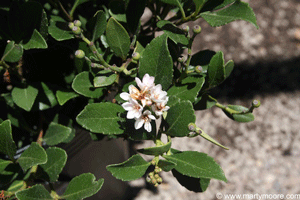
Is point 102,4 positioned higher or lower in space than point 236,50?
higher

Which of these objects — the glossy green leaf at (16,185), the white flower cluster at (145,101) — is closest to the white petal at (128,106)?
the white flower cluster at (145,101)

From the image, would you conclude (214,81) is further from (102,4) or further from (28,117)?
(28,117)

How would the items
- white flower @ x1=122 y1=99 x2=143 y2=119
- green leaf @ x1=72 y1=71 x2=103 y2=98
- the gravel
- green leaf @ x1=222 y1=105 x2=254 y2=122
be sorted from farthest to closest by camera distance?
the gravel
green leaf @ x1=222 y1=105 x2=254 y2=122
green leaf @ x1=72 y1=71 x2=103 y2=98
white flower @ x1=122 y1=99 x2=143 y2=119

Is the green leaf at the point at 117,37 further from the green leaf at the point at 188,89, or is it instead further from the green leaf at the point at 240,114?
the green leaf at the point at 240,114

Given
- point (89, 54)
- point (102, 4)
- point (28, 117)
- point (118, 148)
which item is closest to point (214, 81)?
point (89, 54)

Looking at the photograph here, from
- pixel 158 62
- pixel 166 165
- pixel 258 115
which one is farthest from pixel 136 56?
pixel 258 115

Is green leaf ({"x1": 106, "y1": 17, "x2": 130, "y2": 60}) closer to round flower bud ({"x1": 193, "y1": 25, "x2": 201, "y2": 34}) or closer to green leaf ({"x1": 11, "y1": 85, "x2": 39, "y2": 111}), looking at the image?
round flower bud ({"x1": 193, "y1": 25, "x2": 201, "y2": 34})

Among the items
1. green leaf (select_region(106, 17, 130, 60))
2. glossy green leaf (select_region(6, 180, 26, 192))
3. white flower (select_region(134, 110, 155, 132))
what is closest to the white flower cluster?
white flower (select_region(134, 110, 155, 132))
